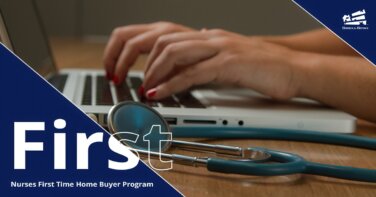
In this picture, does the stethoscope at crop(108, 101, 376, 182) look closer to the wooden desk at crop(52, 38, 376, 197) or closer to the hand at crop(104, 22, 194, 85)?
the wooden desk at crop(52, 38, 376, 197)

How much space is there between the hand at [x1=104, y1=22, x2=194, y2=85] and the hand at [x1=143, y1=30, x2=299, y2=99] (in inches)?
5.0

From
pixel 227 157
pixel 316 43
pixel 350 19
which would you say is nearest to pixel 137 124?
pixel 227 157

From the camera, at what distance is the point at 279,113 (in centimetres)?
62

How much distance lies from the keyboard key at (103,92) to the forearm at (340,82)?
0.20m

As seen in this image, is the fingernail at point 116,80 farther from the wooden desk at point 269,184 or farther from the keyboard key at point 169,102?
the wooden desk at point 269,184

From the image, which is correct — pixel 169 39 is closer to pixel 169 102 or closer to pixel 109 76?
pixel 169 102

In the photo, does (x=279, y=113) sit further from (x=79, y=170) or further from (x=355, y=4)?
(x=79, y=170)

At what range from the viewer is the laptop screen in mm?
645

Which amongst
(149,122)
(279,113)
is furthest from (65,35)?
(149,122)

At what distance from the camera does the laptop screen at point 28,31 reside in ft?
2.12

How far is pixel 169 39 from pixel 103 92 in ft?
0.31

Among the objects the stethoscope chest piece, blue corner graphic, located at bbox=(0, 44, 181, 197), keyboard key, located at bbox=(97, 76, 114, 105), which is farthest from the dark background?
blue corner graphic, located at bbox=(0, 44, 181, 197)

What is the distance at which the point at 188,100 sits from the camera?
0.69 m

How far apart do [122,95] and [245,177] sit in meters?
0.34
